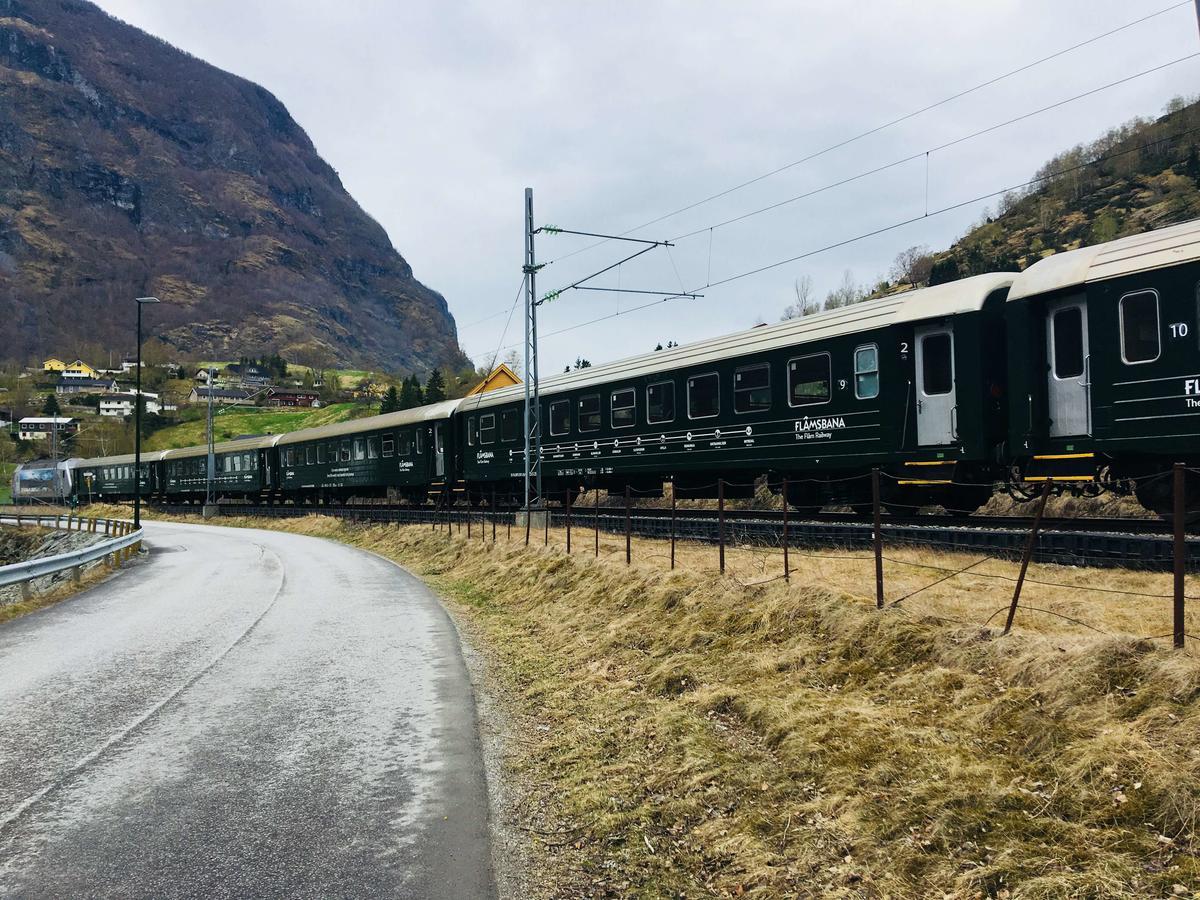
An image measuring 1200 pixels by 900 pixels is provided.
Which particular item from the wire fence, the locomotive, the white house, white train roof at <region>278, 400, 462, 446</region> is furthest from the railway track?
the white house

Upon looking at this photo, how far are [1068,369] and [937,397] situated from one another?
2096 mm

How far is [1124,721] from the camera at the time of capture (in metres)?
5.15

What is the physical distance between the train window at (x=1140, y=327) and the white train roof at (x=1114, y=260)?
0.40m

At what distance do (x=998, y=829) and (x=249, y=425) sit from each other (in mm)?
147633

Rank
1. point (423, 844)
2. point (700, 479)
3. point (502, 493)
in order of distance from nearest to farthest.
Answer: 1. point (423, 844)
2. point (700, 479)
3. point (502, 493)

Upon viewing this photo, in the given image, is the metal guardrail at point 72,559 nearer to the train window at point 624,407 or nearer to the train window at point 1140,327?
the train window at point 624,407

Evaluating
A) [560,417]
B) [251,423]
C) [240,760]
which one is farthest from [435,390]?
[240,760]

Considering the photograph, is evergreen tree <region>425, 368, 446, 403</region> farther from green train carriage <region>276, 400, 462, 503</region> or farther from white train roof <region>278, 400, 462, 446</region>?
green train carriage <region>276, 400, 462, 503</region>

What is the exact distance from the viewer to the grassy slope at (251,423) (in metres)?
130

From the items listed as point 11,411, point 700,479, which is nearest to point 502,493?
point 700,479

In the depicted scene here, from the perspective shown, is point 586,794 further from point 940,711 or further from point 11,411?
point 11,411

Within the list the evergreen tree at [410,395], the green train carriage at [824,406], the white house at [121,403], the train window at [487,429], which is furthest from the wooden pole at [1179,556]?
the white house at [121,403]

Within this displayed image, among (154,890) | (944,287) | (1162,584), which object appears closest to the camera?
(154,890)

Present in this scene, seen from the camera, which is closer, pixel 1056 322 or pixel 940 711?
pixel 940 711
